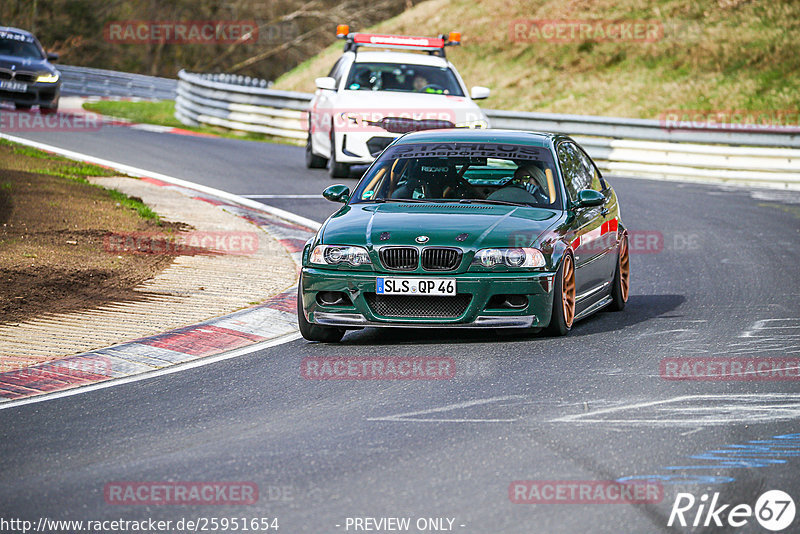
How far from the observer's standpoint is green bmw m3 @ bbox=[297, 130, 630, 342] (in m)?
8.98

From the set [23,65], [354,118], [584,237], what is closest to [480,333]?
[584,237]

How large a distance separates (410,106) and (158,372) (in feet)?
36.1

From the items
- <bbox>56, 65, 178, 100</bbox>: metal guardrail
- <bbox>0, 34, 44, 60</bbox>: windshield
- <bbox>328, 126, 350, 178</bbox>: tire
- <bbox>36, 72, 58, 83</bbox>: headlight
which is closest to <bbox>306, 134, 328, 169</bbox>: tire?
<bbox>328, 126, 350, 178</bbox>: tire

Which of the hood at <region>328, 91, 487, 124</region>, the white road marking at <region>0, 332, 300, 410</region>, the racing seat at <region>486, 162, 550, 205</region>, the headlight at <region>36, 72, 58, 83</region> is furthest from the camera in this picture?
the headlight at <region>36, 72, 58, 83</region>

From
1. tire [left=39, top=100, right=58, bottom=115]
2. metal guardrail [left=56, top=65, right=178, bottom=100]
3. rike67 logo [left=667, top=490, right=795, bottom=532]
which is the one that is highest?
rike67 logo [left=667, top=490, right=795, bottom=532]

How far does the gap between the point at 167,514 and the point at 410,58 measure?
1549 centimetres

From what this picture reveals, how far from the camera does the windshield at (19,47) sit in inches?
1189

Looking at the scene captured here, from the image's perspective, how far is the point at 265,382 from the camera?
8.13m

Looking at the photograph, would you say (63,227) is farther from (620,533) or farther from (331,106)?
(620,533)

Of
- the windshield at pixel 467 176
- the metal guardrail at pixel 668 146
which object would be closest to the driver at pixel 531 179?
the windshield at pixel 467 176

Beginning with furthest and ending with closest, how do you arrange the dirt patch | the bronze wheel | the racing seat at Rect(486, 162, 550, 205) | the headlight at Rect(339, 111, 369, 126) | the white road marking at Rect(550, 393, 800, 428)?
the headlight at Rect(339, 111, 369, 126)
the bronze wheel
the dirt patch
the racing seat at Rect(486, 162, 550, 205)
the white road marking at Rect(550, 393, 800, 428)

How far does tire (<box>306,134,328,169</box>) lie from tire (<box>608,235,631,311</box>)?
10.7m

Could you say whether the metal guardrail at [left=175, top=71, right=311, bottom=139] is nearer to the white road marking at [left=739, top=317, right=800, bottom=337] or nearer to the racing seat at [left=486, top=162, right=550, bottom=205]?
the racing seat at [left=486, top=162, right=550, bottom=205]

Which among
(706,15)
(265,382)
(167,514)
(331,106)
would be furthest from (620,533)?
(706,15)
